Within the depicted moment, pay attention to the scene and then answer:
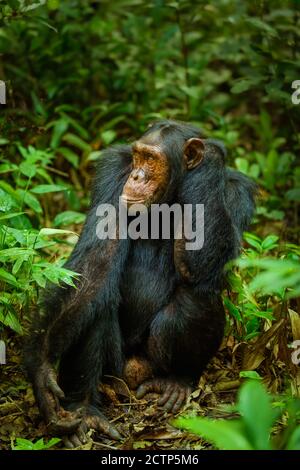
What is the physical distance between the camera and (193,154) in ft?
17.4

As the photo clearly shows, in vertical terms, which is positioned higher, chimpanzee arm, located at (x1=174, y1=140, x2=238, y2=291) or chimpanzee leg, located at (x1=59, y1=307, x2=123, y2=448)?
chimpanzee arm, located at (x1=174, y1=140, x2=238, y2=291)

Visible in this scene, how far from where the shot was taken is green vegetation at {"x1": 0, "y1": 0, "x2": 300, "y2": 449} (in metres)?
5.38

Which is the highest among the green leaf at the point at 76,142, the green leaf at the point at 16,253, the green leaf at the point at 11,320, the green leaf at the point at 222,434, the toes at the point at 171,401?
the green leaf at the point at 76,142

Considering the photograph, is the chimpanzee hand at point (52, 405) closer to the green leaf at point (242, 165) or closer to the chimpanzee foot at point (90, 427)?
the chimpanzee foot at point (90, 427)

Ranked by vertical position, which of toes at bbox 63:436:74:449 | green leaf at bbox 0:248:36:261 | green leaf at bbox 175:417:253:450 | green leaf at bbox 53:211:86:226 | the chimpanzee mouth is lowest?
toes at bbox 63:436:74:449

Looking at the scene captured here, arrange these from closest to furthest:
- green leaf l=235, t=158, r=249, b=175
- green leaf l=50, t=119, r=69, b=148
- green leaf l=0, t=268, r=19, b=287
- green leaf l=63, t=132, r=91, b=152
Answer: green leaf l=0, t=268, r=19, b=287 < green leaf l=235, t=158, r=249, b=175 < green leaf l=50, t=119, r=69, b=148 < green leaf l=63, t=132, r=91, b=152

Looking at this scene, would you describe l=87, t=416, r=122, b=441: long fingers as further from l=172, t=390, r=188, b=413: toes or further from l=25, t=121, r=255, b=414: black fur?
l=172, t=390, r=188, b=413: toes

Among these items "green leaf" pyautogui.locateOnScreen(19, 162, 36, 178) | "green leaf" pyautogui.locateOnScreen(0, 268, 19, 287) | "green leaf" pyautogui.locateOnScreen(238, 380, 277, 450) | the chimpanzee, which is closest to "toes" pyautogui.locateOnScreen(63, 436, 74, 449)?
the chimpanzee

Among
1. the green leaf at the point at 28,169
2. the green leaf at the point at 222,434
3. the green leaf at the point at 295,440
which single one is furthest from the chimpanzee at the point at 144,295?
the green leaf at the point at 222,434

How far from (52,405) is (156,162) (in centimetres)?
186

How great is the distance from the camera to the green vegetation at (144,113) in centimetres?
538

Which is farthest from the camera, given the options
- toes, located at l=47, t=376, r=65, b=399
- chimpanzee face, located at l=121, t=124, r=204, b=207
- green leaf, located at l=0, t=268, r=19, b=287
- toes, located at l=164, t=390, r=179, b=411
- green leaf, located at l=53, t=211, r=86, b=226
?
green leaf, located at l=53, t=211, r=86, b=226

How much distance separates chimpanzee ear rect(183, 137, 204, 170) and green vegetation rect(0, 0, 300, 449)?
35.1 inches

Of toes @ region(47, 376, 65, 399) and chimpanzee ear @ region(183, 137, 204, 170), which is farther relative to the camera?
chimpanzee ear @ region(183, 137, 204, 170)
